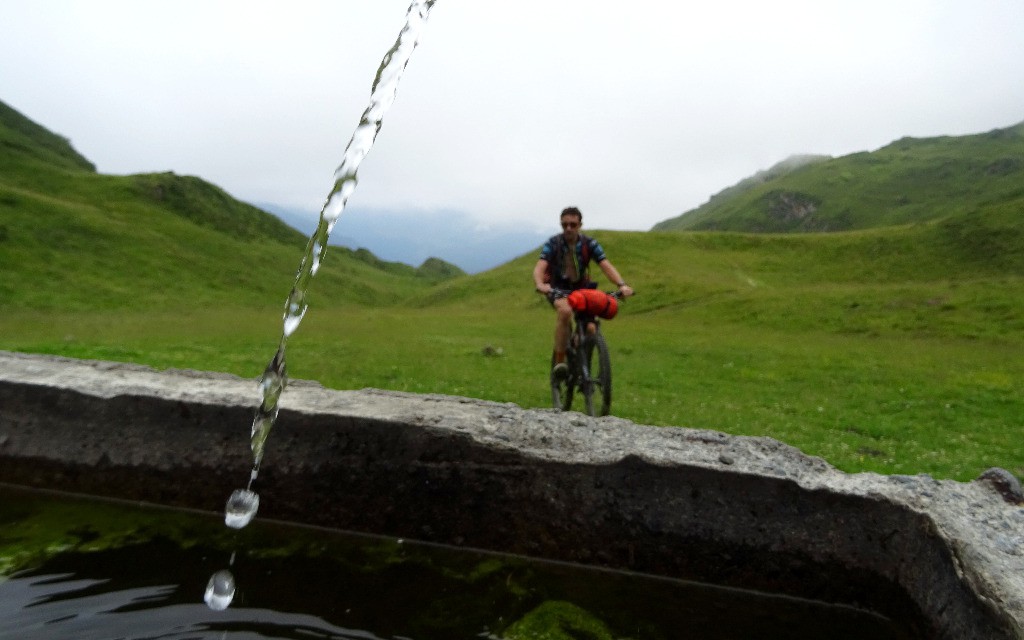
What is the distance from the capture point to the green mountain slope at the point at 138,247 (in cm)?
5403

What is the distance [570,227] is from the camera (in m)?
9.75

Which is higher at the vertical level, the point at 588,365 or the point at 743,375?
the point at 588,365

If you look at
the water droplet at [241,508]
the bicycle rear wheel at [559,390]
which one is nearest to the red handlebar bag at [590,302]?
the bicycle rear wheel at [559,390]

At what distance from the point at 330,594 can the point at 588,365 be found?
6.05 meters

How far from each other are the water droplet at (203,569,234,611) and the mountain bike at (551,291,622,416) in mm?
Result: 5603

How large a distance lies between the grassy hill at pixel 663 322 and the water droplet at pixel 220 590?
7.25 meters

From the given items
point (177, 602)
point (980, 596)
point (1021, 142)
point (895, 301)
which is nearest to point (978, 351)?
point (895, 301)

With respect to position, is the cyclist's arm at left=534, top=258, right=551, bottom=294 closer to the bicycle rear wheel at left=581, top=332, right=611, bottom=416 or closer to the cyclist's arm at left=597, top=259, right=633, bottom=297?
Result: the cyclist's arm at left=597, top=259, right=633, bottom=297

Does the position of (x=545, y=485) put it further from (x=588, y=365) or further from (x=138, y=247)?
(x=138, y=247)

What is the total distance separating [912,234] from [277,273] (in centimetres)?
7383

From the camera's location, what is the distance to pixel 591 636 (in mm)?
4199

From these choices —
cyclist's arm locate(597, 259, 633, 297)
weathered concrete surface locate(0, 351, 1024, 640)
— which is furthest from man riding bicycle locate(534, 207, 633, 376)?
weathered concrete surface locate(0, 351, 1024, 640)

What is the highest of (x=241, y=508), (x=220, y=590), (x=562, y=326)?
(x=562, y=326)

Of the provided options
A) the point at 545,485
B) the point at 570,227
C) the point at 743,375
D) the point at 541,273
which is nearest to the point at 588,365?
the point at 541,273
